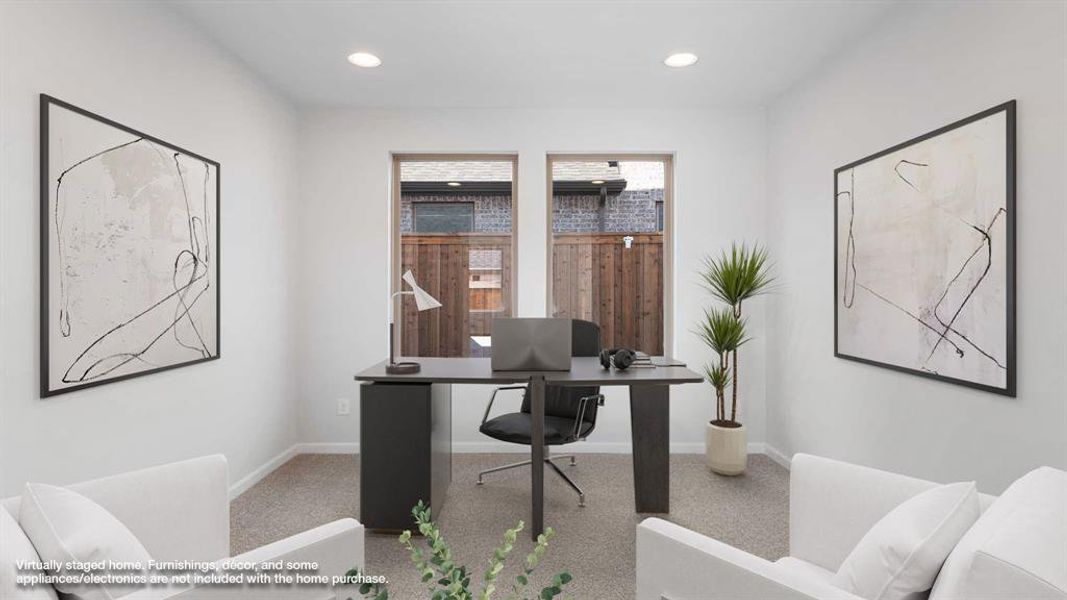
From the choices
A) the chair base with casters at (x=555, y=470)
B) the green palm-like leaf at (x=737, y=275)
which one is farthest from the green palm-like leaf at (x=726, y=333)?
the chair base with casters at (x=555, y=470)

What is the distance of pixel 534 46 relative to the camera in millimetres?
2922

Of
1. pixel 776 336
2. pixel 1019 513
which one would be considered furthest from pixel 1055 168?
pixel 776 336

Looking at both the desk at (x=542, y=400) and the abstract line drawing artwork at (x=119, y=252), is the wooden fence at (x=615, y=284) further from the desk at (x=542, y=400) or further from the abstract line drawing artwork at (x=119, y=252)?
the abstract line drawing artwork at (x=119, y=252)

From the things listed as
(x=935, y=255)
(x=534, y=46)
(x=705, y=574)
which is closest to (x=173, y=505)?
(x=705, y=574)

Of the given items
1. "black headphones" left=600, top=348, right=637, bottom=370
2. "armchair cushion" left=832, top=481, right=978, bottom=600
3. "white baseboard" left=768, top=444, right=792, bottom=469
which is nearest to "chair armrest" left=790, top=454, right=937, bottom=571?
"armchair cushion" left=832, top=481, right=978, bottom=600

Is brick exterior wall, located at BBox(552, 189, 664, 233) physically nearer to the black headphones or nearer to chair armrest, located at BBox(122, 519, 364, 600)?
the black headphones

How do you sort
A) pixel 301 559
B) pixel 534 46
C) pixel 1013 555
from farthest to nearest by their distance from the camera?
pixel 534 46 < pixel 301 559 < pixel 1013 555

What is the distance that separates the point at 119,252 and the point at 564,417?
96.3 inches

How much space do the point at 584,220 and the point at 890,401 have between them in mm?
2359

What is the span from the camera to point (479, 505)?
290 centimetres

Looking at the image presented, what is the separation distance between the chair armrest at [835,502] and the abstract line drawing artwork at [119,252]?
2.70 metres

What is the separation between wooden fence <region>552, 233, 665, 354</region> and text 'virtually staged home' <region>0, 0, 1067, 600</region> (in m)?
0.03

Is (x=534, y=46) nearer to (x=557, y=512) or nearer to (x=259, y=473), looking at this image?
(x=557, y=512)

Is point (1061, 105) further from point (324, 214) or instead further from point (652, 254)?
point (324, 214)
